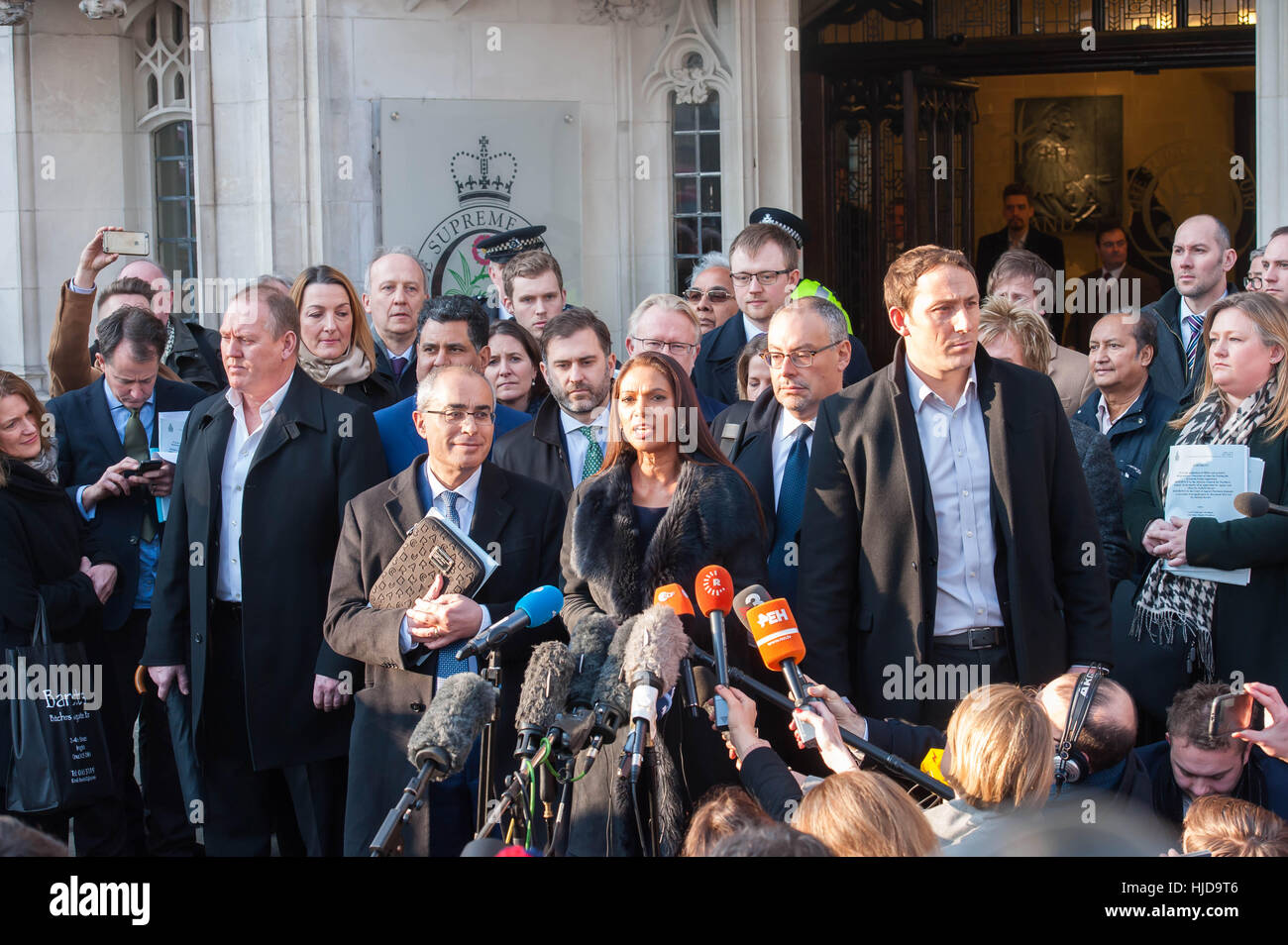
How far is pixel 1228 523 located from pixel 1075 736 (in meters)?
1.67

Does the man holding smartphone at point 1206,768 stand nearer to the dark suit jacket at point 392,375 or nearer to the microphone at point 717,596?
the microphone at point 717,596

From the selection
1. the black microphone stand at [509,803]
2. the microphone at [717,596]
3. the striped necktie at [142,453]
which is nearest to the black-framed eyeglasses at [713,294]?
the striped necktie at [142,453]

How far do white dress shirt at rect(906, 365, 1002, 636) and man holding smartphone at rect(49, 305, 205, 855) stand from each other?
10.2 ft

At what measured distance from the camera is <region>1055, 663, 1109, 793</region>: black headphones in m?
3.52

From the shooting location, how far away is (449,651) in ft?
14.8

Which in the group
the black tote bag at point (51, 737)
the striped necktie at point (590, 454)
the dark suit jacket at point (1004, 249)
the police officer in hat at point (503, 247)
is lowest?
the black tote bag at point (51, 737)

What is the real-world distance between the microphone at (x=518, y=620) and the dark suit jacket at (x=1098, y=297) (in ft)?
25.5

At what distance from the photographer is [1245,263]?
11406 millimetres

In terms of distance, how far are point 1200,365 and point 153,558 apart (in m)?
4.15

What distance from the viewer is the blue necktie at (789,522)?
4.84m

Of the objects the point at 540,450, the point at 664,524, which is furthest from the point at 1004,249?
the point at 664,524
